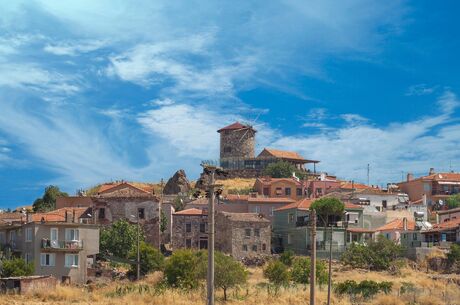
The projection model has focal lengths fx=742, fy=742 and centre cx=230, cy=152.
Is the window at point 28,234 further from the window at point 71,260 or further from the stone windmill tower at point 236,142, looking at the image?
the stone windmill tower at point 236,142

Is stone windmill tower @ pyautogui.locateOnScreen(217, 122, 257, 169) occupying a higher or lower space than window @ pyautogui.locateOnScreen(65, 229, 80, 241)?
higher

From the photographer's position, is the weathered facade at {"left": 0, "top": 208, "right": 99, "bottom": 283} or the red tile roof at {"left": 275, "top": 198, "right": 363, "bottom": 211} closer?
the weathered facade at {"left": 0, "top": 208, "right": 99, "bottom": 283}

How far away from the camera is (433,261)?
222 ft

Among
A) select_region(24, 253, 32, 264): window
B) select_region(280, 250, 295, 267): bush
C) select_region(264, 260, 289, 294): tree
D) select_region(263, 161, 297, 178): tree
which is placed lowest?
select_region(264, 260, 289, 294): tree

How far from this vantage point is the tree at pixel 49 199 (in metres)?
86.8

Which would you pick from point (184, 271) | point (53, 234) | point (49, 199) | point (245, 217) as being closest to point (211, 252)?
point (184, 271)

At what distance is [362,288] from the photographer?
2080 inches

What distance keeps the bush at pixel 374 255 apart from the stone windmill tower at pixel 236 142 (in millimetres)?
55476

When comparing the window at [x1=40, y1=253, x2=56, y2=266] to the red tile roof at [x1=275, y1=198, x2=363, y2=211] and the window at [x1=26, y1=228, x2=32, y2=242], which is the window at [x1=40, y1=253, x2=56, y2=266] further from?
the red tile roof at [x1=275, y1=198, x2=363, y2=211]

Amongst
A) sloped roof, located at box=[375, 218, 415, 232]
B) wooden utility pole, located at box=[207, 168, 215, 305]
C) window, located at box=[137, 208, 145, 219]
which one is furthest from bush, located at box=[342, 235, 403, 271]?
wooden utility pole, located at box=[207, 168, 215, 305]

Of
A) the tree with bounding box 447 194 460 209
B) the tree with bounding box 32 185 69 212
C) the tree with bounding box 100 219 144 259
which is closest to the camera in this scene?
the tree with bounding box 100 219 144 259

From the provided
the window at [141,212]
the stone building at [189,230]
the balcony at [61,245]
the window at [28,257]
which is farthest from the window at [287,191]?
the window at [28,257]

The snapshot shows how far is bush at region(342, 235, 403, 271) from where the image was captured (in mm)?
65750

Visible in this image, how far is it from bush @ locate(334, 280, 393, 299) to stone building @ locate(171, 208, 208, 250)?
21.3m
